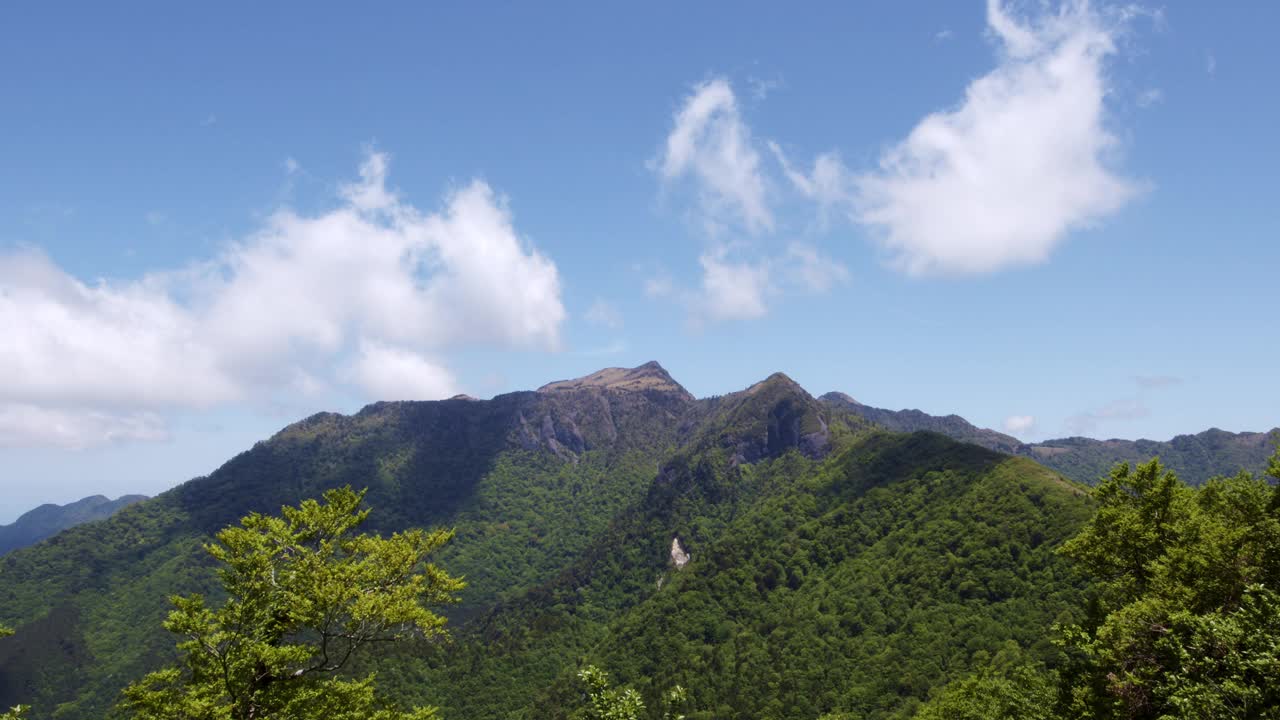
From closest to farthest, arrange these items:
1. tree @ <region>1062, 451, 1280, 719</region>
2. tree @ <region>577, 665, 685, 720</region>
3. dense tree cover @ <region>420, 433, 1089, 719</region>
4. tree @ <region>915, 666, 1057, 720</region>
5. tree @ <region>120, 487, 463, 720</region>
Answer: tree @ <region>577, 665, 685, 720</region> → tree @ <region>1062, 451, 1280, 719</region> → tree @ <region>120, 487, 463, 720</region> → tree @ <region>915, 666, 1057, 720</region> → dense tree cover @ <region>420, 433, 1089, 719</region>

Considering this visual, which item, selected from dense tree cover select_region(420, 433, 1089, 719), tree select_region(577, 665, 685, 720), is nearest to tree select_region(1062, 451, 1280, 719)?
tree select_region(577, 665, 685, 720)

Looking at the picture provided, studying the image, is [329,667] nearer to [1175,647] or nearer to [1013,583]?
[1175,647]

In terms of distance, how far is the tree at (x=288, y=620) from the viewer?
2308 cm

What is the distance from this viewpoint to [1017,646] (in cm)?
11269

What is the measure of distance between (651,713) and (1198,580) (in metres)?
172

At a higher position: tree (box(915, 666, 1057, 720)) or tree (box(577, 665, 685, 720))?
tree (box(577, 665, 685, 720))

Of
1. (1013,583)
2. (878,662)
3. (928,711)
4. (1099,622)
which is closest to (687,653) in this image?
(878,662)

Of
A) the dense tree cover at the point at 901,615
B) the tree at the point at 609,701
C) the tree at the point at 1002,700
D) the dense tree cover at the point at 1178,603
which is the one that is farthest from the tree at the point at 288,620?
the dense tree cover at the point at 901,615

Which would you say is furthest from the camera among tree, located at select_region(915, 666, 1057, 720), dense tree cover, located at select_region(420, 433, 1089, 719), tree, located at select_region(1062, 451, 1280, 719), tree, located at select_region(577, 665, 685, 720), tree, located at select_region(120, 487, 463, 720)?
dense tree cover, located at select_region(420, 433, 1089, 719)

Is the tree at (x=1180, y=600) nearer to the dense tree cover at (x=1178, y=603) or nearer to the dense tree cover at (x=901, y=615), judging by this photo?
the dense tree cover at (x=1178, y=603)

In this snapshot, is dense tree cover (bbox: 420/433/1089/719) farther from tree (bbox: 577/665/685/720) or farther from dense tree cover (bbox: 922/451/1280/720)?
tree (bbox: 577/665/685/720)

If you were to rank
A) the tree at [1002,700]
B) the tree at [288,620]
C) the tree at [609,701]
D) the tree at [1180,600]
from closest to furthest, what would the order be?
1. the tree at [609,701]
2. the tree at [1180,600]
3. the tree at [288,620]
4. the tree at [1002,700]

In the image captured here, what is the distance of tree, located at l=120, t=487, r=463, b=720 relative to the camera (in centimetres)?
2308

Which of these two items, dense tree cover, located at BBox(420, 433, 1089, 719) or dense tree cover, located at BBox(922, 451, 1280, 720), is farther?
dense tree cover, located at BBox(420, 433, 1089, 719)
